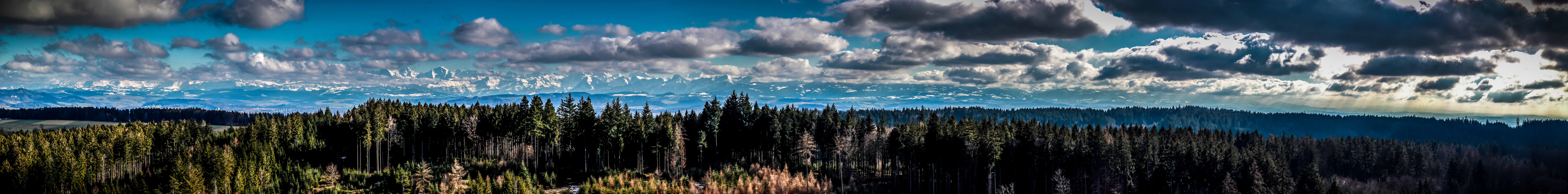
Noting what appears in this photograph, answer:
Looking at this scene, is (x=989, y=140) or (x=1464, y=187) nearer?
(x=989, y=140)

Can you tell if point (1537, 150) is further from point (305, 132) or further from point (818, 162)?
point (305, 132)

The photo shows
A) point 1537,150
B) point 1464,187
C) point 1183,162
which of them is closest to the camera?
point 1537,150

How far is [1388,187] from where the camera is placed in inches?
3917

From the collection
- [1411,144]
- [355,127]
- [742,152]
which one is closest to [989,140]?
[742,152]

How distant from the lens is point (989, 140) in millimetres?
63344

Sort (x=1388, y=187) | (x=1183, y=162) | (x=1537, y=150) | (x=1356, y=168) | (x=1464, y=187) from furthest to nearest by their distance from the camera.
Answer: (x=1356, y=168)
(x=1388, y=187)
(x=1464, y=187)
(x=1183, y=162)
(x=1537, y=150)

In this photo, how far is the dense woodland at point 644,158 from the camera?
206 ft

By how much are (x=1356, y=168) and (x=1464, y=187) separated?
32139 mm

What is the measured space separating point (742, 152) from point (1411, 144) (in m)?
110

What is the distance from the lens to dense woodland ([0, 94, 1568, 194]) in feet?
206

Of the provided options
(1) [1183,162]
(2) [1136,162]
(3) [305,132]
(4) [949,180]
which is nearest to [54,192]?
(3) [305,132]

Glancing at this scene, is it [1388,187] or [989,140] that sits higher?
[989,140]

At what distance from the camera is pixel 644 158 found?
258ft

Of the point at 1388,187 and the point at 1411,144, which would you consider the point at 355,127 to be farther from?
the point at 1411,144
